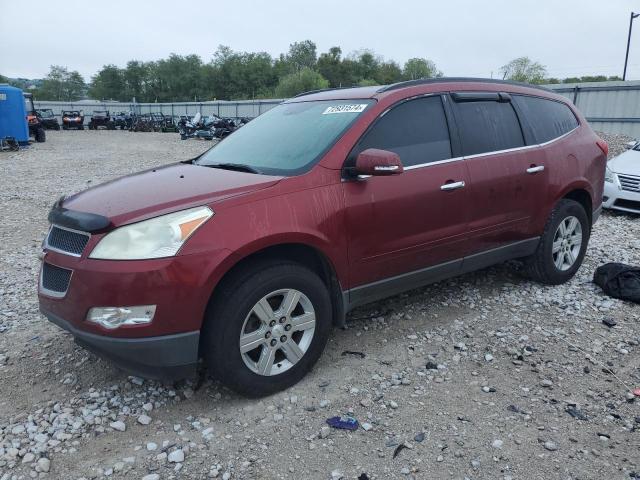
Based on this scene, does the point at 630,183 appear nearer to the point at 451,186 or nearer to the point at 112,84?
the point at 451,186

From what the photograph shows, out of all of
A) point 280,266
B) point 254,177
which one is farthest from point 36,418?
point 254,177

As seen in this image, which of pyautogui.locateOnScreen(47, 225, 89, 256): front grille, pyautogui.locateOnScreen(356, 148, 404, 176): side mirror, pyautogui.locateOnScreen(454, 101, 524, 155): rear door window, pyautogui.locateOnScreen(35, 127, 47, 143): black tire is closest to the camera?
pyautogui.locateOnScreen(47, 225, 89, 256): front grille

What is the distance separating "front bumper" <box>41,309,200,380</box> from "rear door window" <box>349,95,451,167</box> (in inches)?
63.0

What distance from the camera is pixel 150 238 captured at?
265cm

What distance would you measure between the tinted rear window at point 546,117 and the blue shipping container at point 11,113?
2054cm

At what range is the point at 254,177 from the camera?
10.3 ft

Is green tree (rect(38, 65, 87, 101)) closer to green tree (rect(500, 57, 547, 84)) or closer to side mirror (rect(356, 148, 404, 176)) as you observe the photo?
green tree (rect(500, 57, 547, 84))

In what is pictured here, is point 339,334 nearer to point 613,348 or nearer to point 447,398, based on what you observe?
point 447,398

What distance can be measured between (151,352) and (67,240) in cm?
82

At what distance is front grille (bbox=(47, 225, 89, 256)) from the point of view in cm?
274

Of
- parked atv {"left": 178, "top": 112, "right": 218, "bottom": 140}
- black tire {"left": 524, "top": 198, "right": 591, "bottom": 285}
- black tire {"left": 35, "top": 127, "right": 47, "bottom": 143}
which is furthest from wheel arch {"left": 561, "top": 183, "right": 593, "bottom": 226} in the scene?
black tire {"left": 35, "top": 127, "right": 47, "bottom": 143}

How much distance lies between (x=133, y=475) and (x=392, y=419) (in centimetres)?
138

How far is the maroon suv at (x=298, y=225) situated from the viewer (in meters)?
2.64

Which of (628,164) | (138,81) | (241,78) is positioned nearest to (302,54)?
(241,78)
